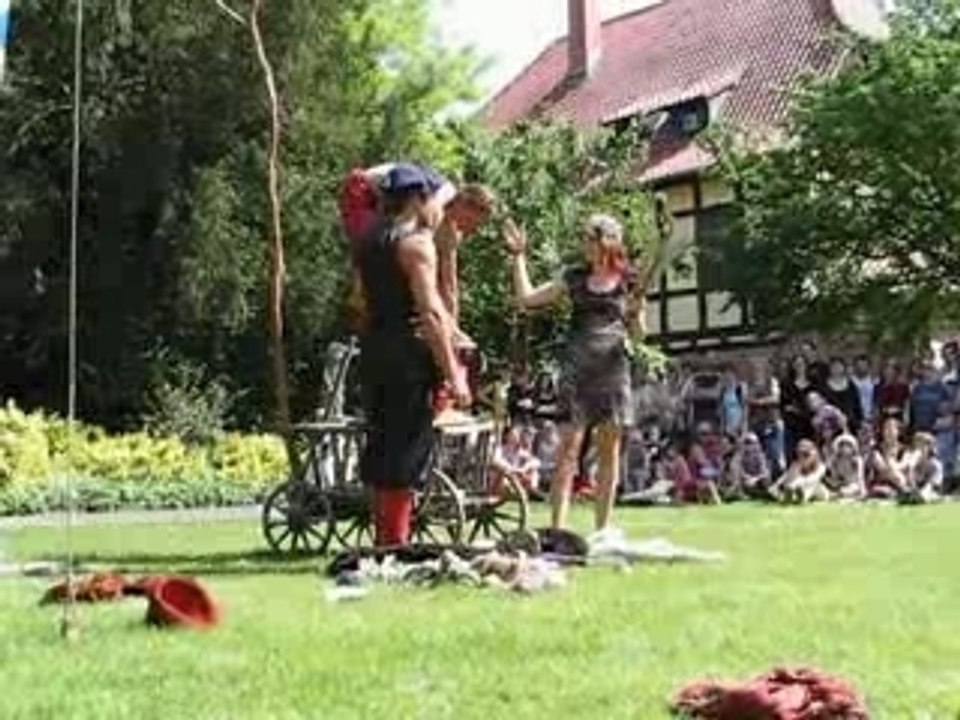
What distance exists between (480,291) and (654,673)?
28.9 metres

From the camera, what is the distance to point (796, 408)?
22.8 metres

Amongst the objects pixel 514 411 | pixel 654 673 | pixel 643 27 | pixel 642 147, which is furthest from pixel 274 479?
pixel 643 27

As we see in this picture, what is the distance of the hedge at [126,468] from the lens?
2419 centimetres

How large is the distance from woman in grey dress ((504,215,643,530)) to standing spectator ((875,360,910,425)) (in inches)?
435

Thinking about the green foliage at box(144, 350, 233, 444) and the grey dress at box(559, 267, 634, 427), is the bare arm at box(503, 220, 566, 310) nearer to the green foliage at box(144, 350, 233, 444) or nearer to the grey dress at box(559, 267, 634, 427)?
the grey dress at box(559, 267, 634, 427)

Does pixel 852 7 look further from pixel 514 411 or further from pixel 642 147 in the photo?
Result: pixel 514 411

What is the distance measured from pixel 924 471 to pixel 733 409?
4.49 m

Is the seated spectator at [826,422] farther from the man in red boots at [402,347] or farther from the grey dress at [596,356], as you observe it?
the man in red boots at [402,347]

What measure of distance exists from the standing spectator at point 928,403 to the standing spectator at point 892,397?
0.39 meters

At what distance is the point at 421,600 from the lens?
26.7ft

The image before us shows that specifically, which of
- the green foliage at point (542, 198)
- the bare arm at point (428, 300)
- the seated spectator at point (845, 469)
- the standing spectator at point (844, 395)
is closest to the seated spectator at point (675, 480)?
the seated spectator at point (845, 469)

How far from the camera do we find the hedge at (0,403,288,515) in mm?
24188

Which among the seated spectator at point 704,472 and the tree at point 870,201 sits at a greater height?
the tree at point 870,201

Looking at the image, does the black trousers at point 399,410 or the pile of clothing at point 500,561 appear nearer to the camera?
the pile of clothing at point 500,561
